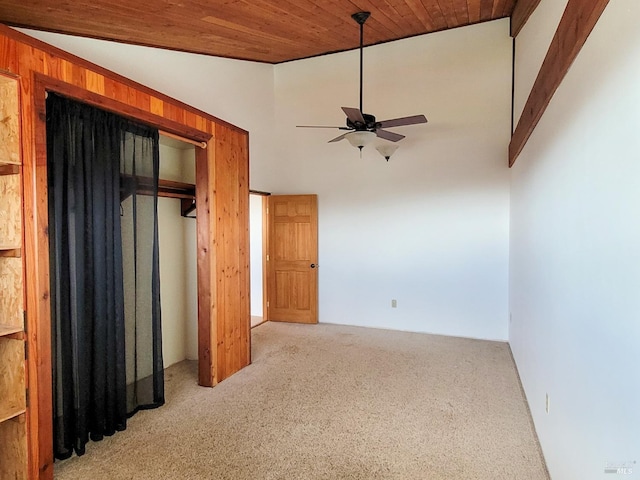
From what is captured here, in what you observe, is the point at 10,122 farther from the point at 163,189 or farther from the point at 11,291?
the point at 163,189

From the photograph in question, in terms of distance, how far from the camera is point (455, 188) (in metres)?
5.42

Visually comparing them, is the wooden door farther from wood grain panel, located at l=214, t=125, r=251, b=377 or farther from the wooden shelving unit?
the wooden shelving unit

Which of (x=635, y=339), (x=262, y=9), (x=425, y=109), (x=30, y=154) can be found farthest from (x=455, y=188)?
(x=30, y=154)

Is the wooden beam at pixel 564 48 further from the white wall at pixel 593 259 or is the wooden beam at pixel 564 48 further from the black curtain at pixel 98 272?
the black curtain at pixel 98 272

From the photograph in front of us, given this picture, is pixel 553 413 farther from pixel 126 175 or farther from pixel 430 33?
pixel 430 33

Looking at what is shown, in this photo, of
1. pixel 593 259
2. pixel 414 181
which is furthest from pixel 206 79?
pixel 593 259

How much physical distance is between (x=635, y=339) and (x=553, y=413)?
4.48 ft

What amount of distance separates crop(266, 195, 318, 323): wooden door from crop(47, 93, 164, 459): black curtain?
326cm

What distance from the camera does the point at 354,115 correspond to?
380 cm

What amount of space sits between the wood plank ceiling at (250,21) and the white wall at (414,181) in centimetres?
40

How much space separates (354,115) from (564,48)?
6.61 ft

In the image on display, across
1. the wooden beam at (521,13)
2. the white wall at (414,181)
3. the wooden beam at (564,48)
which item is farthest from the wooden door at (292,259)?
the wooden beam at (564,48)

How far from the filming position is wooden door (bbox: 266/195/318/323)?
622 cm

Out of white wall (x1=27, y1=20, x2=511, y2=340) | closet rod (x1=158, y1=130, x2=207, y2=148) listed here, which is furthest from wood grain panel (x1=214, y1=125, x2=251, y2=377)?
white wall (x1=27, y1=20, x2=511, y2=340)
